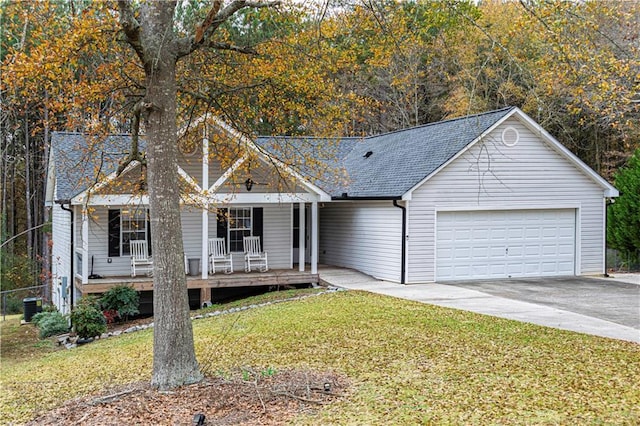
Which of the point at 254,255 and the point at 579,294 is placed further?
the point at 254,255

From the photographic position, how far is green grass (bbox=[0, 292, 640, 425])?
643 centimetres

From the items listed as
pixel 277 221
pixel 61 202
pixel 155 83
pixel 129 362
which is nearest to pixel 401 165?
pixel 277 221

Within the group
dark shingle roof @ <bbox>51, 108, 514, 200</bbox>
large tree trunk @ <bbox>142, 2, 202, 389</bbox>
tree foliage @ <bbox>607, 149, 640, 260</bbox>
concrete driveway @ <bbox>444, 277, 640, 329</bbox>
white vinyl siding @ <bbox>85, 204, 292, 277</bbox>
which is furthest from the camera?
tree foliage @ <bbox>607, 149, 640, 260</bbox>

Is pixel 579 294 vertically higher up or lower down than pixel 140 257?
lower down

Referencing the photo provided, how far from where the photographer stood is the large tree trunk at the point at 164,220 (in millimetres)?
7156

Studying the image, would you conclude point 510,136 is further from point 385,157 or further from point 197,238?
point 197,238

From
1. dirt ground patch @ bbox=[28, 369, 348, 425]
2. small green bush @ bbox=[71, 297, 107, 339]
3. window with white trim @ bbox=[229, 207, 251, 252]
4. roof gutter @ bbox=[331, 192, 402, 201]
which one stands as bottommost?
small green bush @ bbox=[71, 297, 107, 339]

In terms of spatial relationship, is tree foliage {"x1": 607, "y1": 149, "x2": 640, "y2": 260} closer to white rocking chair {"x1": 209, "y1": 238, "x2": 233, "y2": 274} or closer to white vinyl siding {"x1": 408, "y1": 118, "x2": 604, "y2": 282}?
white vinyl siding {"x1": 408, "y1": 118, "x2": 604, "y2": 282}

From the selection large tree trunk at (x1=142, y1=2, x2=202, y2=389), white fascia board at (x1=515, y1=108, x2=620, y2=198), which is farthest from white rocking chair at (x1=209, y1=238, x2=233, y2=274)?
A: large tree trunk at (x1=142, y1=2, x2=202, y2=389)

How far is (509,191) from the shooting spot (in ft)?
59.6

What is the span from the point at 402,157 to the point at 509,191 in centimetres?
350

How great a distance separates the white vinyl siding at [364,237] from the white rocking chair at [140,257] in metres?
6.39

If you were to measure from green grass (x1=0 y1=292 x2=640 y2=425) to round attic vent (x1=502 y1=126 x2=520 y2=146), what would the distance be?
7202mm

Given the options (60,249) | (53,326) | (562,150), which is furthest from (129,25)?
(60,249)
